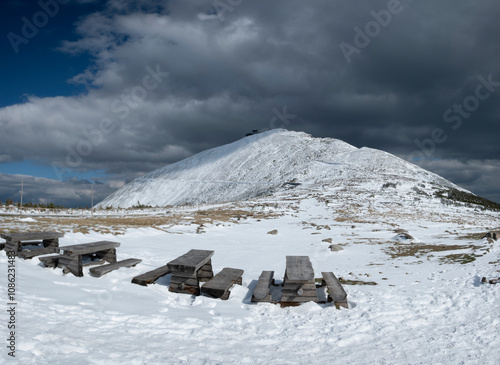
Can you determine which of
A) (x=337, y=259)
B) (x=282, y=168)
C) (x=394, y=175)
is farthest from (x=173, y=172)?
(x=337, y=259)

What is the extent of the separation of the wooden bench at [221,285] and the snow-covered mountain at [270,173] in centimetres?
7988

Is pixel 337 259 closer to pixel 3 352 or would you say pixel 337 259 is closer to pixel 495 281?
pixel 495 281

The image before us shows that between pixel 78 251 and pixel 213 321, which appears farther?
pixel 78 251

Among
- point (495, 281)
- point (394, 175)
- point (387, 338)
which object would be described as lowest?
point (387, 338)

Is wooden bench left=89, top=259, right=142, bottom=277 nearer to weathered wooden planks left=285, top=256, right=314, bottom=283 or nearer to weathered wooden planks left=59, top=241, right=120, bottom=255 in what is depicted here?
weathered wooden planks left=59, top=241, right=120, bottom=255

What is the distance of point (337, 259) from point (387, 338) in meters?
8.77

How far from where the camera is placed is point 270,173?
123812 millimetres

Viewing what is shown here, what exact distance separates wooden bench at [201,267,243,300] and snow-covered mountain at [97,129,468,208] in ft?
262

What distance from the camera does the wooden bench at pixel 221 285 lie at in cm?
802

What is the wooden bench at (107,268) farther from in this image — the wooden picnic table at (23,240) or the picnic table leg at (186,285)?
the wooden picnic table at (23,240)

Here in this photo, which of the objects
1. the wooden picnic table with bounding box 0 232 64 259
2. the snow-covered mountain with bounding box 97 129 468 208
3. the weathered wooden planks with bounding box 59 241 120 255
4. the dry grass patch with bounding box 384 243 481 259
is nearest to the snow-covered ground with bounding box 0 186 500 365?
A: the wooden picnic table with bounding box 0 232 64 259

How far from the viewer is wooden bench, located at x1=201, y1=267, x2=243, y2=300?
26.3ft

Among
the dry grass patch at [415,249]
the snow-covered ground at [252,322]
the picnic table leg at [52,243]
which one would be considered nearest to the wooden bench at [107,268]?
the snow-covered ground at [252,322]

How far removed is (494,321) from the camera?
642 cm
